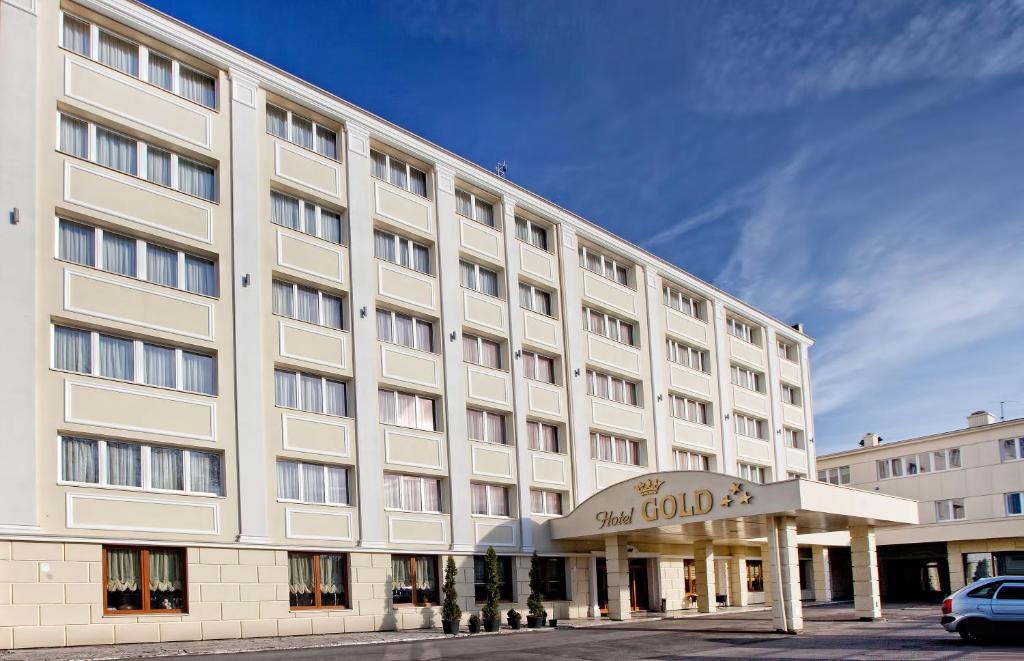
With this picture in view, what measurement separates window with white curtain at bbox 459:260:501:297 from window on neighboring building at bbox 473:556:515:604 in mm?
9962

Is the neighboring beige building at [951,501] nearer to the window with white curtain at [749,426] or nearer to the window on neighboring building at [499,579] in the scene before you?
the window with white curtain at [749,426]

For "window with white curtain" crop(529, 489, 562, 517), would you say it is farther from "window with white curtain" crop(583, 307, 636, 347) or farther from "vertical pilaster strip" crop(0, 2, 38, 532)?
"vertical pilaster strip" crop(0, 2, 38, 532)

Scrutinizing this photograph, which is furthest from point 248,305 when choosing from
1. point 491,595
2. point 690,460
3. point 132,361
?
point 690,460

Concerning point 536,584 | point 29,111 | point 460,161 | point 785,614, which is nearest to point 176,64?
point 29,111

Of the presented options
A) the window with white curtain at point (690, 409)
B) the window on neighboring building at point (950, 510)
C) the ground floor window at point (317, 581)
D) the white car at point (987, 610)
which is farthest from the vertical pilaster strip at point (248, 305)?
the window on neighboring building at point (950, 510)

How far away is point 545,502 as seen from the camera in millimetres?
38000

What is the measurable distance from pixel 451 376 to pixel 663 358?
49.5 ft

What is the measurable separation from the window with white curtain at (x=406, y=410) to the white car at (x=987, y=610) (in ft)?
55.7

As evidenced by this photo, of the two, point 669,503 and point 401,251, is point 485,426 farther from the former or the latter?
point 669,503

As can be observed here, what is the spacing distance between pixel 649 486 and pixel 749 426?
73.3 ft

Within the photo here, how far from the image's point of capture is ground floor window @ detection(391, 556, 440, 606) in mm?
30766

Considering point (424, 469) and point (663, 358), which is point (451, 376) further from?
point (663, 358)

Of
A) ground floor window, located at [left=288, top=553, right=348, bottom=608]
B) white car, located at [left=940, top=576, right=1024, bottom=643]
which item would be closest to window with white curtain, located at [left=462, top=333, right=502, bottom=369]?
ground floor window, located at [left=288, top=553, right=348, bottom=608]

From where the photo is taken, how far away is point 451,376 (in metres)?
34.3
